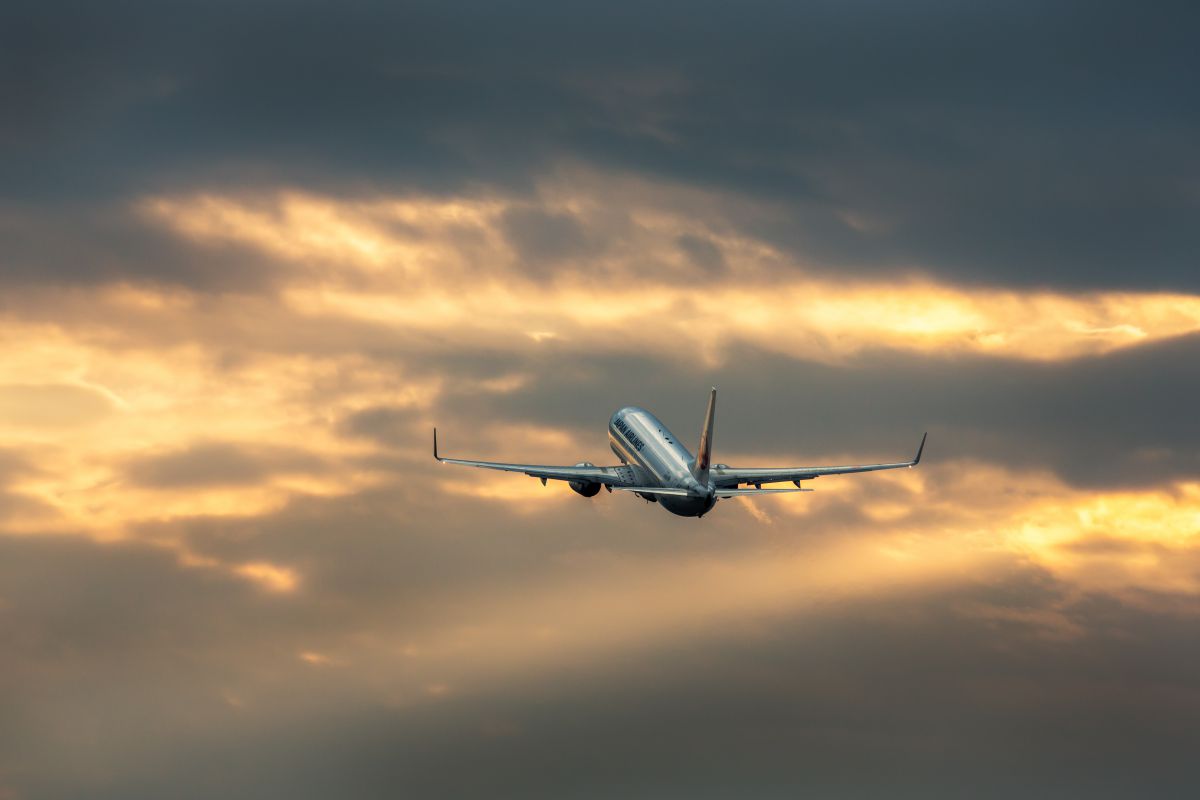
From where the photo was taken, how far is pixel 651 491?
639 feet

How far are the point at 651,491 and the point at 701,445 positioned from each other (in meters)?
8.66

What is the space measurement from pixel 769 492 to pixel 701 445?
14.2 m

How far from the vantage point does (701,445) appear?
654 feet

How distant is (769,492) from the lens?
18738cm

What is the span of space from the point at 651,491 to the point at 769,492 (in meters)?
13.9
